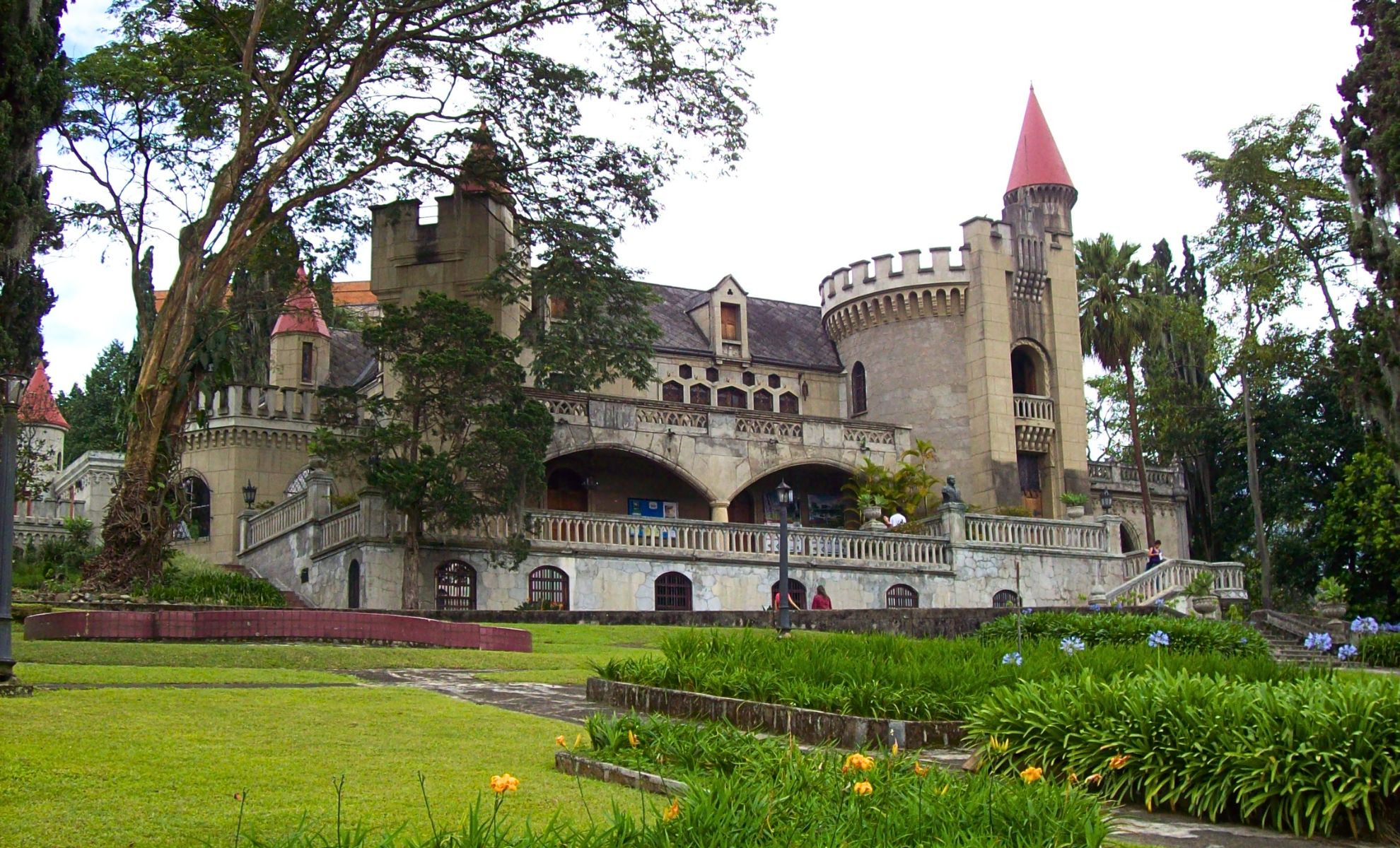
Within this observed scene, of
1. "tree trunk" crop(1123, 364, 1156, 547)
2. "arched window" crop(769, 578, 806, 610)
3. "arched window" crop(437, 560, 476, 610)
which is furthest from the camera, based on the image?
"tree trunk" crop(1123, 364, 1156, 547)

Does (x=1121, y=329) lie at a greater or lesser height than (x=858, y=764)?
greater

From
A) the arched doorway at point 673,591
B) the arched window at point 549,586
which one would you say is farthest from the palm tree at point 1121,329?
the arched window at point 549,586

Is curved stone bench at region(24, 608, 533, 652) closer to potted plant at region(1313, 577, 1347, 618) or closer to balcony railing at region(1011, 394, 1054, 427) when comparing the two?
potted plant at region(1313, 577, 1347, 618)

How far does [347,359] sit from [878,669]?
4237cm

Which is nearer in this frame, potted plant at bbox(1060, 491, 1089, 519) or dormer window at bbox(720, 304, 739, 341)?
potted plant at bbox(1060, 491, 1089, 519)

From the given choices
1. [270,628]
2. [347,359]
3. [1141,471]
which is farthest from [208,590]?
[1141,471]

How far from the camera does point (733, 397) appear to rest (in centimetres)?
4706

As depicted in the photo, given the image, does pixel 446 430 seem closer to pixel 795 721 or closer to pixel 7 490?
pixel 7 490

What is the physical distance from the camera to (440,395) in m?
31.4

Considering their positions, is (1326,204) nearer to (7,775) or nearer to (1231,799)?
(1231,799)

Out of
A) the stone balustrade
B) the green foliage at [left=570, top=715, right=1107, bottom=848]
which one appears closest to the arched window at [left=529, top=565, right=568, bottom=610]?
the stone balustrade

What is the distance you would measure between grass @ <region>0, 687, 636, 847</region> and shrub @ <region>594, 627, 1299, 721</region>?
175 cm

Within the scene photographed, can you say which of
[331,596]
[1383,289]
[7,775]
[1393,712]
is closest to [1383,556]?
[1383,289]

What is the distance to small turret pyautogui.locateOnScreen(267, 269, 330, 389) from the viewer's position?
4828 centimetres
